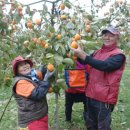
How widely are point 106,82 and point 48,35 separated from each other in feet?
3.05

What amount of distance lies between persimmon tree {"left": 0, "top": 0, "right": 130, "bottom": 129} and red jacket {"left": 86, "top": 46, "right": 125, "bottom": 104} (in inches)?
9.0

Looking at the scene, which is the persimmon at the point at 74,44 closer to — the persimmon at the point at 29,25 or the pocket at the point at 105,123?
the persimmon at the point at 29,25

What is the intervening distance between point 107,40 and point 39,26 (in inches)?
31.2

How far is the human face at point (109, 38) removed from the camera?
3.67 m

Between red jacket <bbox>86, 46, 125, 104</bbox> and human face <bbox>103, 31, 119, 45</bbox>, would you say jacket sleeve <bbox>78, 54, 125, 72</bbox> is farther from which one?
human face <bbox>103, 31, 119, 45</bbox>

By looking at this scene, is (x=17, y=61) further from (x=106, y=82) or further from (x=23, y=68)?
(x=106, y=82)

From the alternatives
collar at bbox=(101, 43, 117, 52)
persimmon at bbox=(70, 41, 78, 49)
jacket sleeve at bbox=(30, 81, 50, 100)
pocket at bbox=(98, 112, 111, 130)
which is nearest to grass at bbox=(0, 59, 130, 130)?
pocket at bbox=(98, 112, 111, 130)

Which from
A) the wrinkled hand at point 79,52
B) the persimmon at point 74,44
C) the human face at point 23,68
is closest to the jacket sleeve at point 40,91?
the human face at point 23,68

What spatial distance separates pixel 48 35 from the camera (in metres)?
3.18

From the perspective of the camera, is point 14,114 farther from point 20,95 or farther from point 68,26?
point 68,26

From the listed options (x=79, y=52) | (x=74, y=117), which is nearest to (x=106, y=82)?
(x=79, y=52)

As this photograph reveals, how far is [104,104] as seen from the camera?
376 cm

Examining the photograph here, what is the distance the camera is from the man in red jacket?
3.59 meters

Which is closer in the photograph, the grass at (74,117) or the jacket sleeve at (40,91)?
the jacket sleeve at (40,91)
